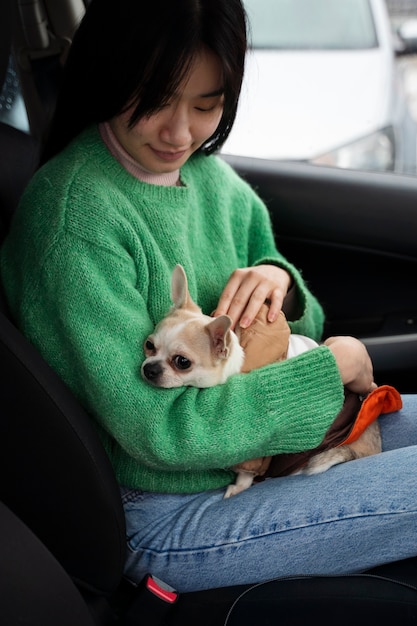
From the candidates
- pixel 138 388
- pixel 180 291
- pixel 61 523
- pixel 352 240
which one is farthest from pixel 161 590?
pixel 352 240

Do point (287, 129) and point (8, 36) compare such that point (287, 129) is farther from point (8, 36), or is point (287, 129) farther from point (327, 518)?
point (327, 518)

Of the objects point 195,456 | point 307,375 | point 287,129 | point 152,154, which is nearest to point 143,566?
point 195,456

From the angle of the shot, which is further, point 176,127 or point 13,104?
point 13,104

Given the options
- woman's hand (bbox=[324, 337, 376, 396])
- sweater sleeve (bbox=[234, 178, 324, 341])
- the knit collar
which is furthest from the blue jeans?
the knit collar

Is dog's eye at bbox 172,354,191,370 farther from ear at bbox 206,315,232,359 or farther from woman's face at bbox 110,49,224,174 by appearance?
woman's face at bbox 110,49,224,174

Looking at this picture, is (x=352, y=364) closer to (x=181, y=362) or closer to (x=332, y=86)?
(x=181, y=362)

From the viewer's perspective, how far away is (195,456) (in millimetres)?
1264

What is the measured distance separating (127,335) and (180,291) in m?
0.14

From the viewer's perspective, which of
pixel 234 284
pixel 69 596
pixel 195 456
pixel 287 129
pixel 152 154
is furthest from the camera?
pixel 287 129

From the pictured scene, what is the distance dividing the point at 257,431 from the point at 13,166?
27.3 inches

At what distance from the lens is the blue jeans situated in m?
1.27

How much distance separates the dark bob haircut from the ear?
350 mm

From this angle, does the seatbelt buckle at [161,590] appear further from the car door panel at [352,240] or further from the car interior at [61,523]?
the car door panel at [352,240]

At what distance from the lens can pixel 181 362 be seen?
1330 mm
